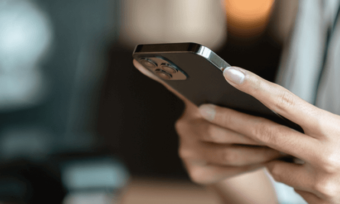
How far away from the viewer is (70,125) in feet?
1.27

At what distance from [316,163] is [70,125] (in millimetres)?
351

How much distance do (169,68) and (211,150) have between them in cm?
16

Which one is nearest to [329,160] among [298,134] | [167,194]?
[298,134]

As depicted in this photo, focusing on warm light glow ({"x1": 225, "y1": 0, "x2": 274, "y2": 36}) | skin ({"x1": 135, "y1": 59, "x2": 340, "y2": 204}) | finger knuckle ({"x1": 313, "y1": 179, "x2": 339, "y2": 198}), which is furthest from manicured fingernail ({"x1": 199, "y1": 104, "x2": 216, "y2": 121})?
warm light glow ({"x1": 225, "y1": 0, "x2": 274, "y2": 36})

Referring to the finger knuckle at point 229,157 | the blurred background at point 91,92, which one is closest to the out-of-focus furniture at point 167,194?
the blurred background at point 91,92

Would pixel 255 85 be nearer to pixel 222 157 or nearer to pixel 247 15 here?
pixel 222 157

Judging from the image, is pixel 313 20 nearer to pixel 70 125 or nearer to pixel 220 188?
pixel 220 188

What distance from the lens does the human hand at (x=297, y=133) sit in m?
0.16

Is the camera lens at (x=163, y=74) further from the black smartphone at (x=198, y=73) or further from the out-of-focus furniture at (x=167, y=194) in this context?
the out-of-focus furniture at (x=167, y=194)

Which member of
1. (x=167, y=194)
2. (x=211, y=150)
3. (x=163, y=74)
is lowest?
(x=167, y=194)

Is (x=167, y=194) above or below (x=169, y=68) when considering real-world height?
below

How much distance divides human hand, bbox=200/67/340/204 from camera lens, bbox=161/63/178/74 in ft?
0.15

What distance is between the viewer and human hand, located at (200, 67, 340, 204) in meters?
0.16

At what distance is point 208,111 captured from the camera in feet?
0.78
